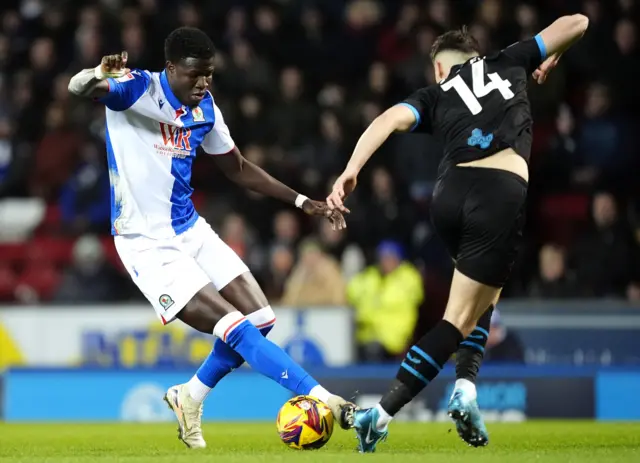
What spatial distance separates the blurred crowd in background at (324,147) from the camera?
13164 mm

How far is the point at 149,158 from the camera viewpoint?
698 centimetres

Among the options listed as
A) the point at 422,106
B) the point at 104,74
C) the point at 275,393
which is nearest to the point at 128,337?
the point at 275,393

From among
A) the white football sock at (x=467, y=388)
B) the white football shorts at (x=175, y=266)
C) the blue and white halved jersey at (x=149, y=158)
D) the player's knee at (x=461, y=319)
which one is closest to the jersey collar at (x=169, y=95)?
the blue and white halved jersey at (x=149, y=158)

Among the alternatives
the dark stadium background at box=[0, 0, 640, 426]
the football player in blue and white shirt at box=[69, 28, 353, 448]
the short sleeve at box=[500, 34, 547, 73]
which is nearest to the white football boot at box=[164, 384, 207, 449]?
the football player in blue and white shirt at box=[69, 28, 353, 448]

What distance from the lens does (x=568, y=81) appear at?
14969mm

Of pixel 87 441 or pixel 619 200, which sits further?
pixel 619 200

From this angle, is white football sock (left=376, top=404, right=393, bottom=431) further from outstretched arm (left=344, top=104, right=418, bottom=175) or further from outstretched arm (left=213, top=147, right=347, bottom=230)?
outstretched arm (left=213, top=147, right=347, bottom=230)

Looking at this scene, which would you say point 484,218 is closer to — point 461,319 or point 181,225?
point 461,319

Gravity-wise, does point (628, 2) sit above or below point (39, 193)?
above

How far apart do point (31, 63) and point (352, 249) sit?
610 centimetres

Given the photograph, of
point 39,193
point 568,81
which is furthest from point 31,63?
point 568,81

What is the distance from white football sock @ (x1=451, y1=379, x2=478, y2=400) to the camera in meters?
6.37

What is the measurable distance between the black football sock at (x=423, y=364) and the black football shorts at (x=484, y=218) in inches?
13.2

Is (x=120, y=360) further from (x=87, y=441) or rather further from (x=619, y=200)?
(x=619, y=200)
